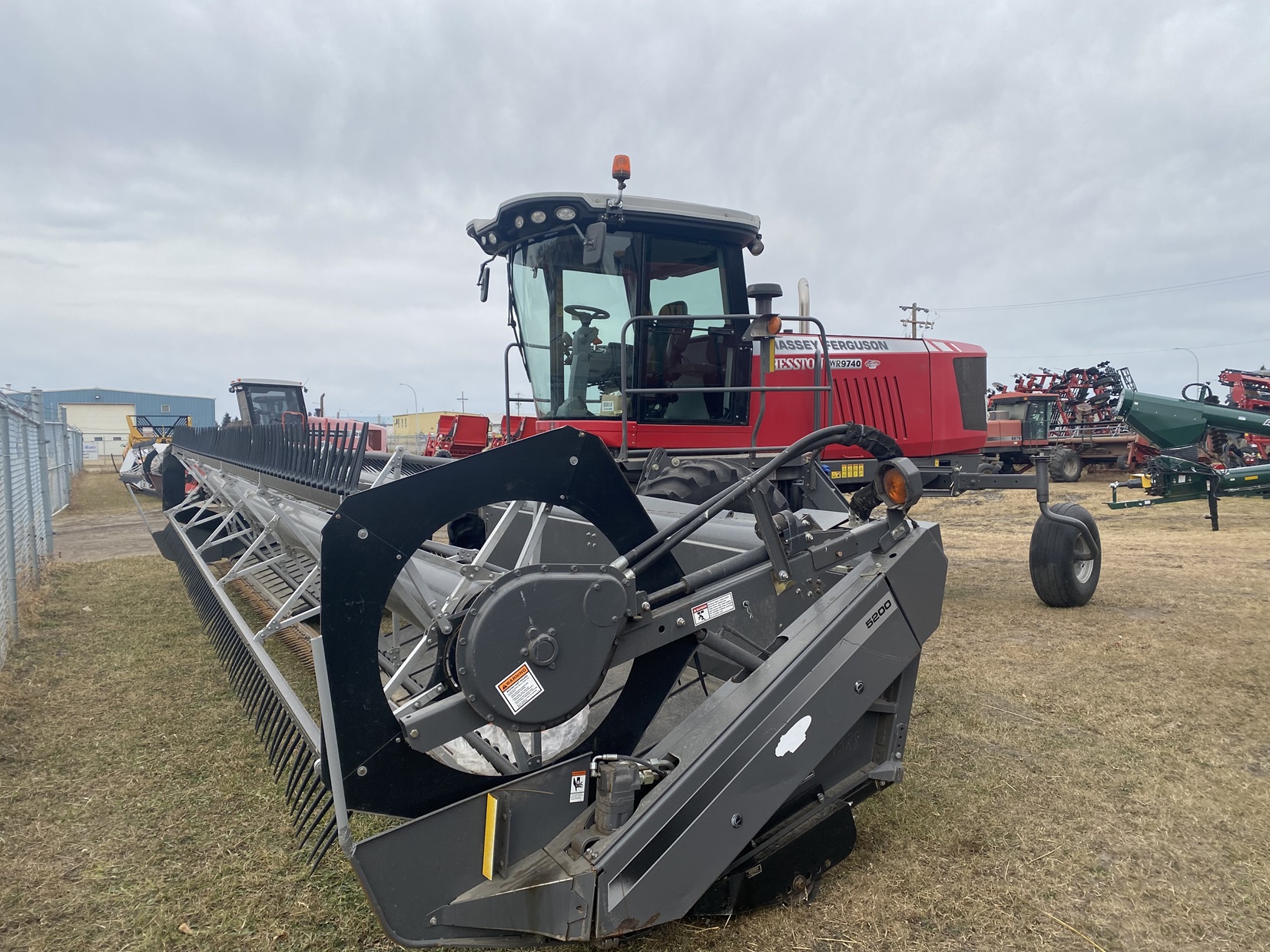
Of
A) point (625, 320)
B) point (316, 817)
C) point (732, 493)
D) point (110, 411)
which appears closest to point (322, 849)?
point (316, 817)

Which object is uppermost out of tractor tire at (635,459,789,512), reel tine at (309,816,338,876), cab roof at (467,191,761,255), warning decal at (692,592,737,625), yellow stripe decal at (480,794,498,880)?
cab roof at (467,191,761,255)

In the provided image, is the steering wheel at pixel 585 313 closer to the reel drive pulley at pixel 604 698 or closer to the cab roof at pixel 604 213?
the cab roof at pixel 604 213

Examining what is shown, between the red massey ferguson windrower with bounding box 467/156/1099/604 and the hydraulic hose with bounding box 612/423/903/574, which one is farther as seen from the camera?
the red massey ferguson windrower with bounding box 467/156/1099/604

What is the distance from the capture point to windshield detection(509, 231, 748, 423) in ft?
15.6

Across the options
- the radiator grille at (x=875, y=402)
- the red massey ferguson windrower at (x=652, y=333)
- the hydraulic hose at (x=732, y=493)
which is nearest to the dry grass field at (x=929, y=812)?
the hydraulic hose at (x=732, y=493)

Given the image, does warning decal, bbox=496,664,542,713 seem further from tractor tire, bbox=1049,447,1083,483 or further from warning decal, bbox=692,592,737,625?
tractor tire, bbox=1049,447,1083,483

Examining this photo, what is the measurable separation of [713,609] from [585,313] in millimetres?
2976

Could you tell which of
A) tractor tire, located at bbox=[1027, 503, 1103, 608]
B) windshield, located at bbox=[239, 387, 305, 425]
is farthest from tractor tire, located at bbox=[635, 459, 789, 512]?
windshield, located at bbox=[239, 387, 305, 425]

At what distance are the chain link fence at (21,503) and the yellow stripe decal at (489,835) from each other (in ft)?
14.9

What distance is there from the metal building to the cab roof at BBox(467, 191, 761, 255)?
15.5m

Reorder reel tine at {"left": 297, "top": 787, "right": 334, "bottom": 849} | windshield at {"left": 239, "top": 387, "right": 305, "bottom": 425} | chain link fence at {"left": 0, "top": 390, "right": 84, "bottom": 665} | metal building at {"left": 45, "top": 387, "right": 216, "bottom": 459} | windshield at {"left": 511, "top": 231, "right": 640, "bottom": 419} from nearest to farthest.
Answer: reel tine at {"left": 297, "top": 787, "right": 334, "bottom": 849}, windshield at {"left": 511, "top": 231, "right": 640, "bottom": 419}, chain link fence at {"left": 0, "top": 390, "right": 84, "bottom": 665}, windshield at {"left": 239, "top": 387, "right": 305, "bottom": 425}, metal building at {"left": 45, "top": 387, "right": 216, "bottom": 459}

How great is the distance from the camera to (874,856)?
2652mm

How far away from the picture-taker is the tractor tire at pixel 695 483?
3.85 metres

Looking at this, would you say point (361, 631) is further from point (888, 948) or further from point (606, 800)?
point (888, 948)
